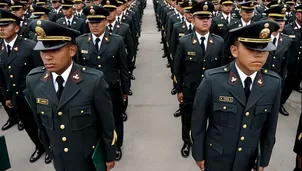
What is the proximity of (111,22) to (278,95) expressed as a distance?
3.88 meters

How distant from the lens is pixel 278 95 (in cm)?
231

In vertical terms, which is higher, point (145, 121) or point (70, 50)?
point (70, 50)

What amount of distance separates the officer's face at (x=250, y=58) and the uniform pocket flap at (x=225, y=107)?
0.33 metres

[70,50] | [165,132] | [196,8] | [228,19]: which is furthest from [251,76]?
[228,19]

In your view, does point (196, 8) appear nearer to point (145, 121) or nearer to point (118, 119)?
point (118, 119)

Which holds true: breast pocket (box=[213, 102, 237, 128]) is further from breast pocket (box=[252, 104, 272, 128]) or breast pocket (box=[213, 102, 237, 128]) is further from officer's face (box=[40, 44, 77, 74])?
officer's face (box=[40, 44, 77, 74])

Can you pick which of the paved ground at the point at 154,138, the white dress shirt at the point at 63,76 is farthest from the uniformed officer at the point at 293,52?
the white dress shirt at the point at 63,76

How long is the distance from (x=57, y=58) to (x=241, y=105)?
62.2 inches

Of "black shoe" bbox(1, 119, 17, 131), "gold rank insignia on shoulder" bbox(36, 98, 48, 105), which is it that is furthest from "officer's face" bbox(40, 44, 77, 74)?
"black shoe" bbox(1, 119, 17, 131)

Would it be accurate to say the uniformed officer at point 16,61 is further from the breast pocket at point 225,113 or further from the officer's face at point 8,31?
the breast pocket at point 225,113

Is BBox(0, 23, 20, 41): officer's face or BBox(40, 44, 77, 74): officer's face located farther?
BBox(0, 23, 20, 41): officer's face

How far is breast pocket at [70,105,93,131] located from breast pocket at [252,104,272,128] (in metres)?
1.44

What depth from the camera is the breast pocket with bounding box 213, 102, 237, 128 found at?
7.45 ft

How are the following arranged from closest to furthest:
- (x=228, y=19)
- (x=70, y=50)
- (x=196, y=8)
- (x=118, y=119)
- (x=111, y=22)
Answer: (x=70, y=50)
(x=196, y=8)
(x=118, y=119)
(x=111, y=22)
(x=228, y=19)
